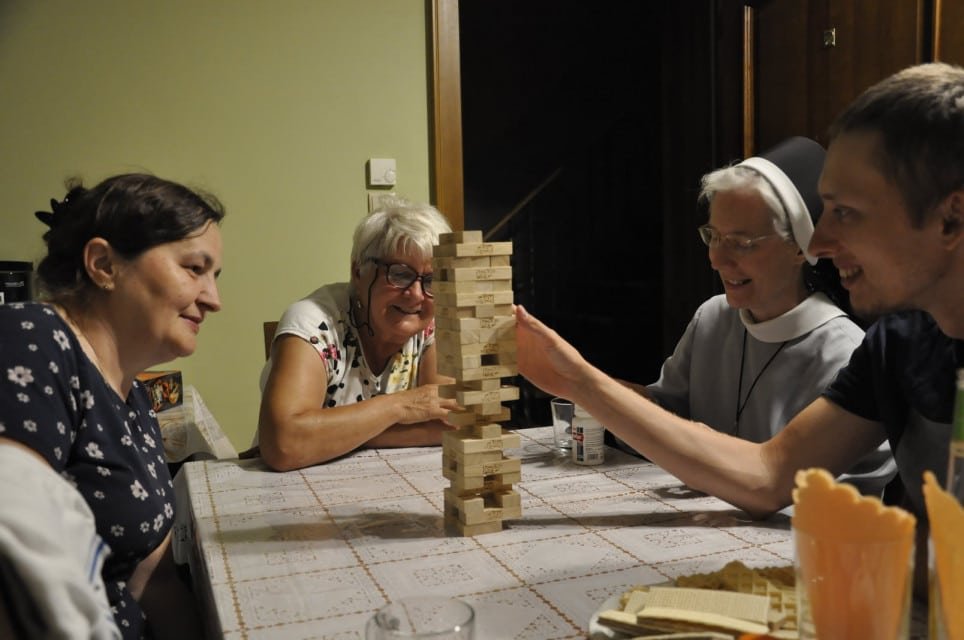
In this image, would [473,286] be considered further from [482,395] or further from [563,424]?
[563,424]

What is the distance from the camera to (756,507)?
4.40 feet

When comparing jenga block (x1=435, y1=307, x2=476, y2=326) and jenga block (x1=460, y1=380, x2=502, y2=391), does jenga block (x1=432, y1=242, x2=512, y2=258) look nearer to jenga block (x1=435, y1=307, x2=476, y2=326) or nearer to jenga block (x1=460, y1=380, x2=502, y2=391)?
jenga block (x1=435, y1=307, x2=476, y2=326)

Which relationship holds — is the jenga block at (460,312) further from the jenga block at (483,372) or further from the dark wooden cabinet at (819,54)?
the dark wooden cabinet at (819,54)

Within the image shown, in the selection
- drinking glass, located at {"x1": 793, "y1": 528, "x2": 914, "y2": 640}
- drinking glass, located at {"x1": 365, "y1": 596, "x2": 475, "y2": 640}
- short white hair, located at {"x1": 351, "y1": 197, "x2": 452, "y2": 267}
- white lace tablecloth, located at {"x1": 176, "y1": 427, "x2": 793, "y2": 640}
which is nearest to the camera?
drinking glass, located at {"x1": 793, "y1": 528, "x2": 914, "y2": 640}

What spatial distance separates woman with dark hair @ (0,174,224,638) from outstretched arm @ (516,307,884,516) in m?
0.60

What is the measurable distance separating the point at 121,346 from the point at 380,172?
6.07 feet

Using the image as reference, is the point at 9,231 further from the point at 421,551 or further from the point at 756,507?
the point at 756,507

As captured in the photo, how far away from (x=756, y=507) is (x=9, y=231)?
2.61 meters

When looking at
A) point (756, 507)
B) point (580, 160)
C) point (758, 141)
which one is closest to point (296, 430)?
point (756, 507)

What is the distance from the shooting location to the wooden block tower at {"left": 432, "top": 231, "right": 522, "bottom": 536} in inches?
51.8

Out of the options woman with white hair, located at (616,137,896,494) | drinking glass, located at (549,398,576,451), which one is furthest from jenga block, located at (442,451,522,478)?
woman with white hair, located at (616,137,896,494)

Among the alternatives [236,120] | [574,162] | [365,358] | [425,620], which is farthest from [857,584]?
[574,162]

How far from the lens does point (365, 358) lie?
208 centimetres

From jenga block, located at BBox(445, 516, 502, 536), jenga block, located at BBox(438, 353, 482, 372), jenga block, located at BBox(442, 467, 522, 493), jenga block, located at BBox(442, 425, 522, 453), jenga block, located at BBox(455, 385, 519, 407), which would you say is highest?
jenga block, located at BBox(438, 353, 482, 372)
